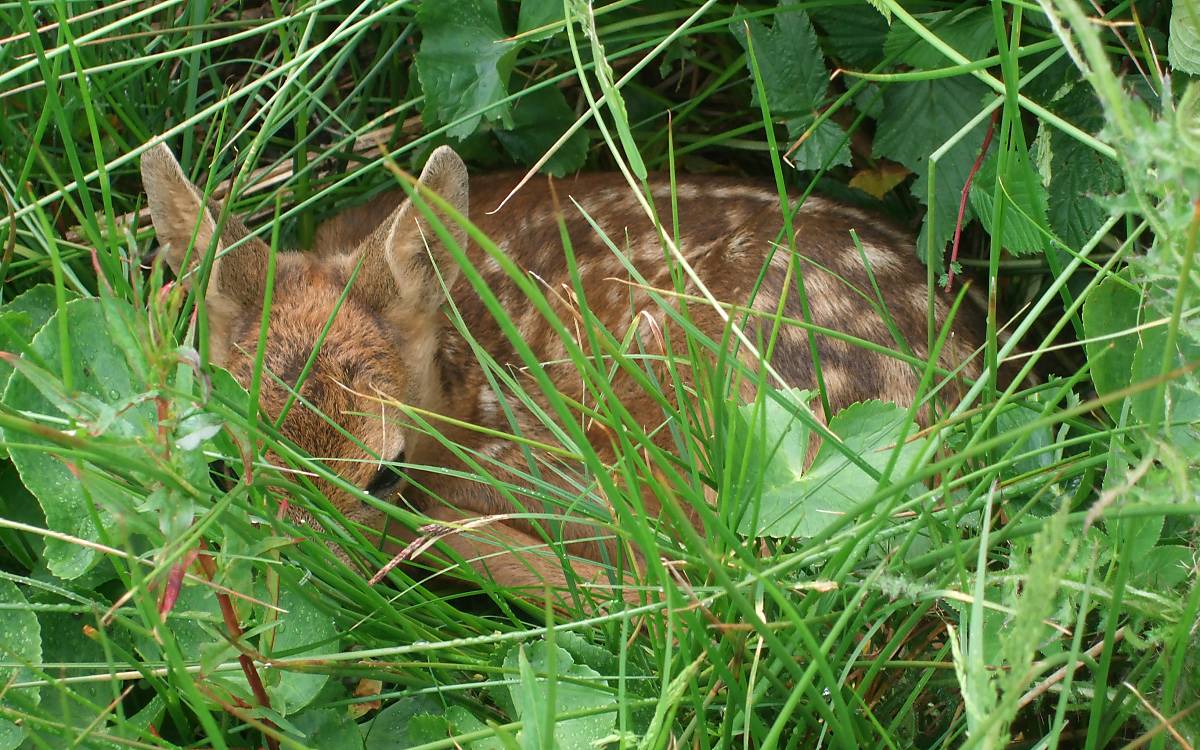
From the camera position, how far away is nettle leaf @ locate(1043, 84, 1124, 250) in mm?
2619

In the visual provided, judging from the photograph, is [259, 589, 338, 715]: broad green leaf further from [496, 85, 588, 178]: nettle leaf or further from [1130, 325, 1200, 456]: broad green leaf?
[496, 85, 588, 178]: nettle leaf

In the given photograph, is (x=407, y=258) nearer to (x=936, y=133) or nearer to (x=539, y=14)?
(x=539, y=14)

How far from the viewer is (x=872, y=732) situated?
5.71ft

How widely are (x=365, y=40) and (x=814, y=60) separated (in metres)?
1.26

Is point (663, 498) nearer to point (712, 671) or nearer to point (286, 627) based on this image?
point (712, 671)

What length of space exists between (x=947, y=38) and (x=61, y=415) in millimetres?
1893

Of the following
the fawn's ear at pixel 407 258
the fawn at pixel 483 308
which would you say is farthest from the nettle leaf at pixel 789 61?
the fawn's ear at pixel 407 258

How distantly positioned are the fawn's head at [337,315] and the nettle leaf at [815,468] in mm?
756

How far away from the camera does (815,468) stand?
177cm

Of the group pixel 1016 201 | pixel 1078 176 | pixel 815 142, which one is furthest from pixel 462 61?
pixel 1078 176

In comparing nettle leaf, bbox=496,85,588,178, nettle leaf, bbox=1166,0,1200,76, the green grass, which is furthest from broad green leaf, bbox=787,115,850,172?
nettle leaf, bbox=1166,0,1200,76

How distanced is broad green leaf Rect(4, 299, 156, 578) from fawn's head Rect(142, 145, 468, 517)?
0.28m

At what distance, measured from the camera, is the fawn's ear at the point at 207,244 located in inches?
97.7

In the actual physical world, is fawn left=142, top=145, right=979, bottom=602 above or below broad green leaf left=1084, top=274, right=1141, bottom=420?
below
